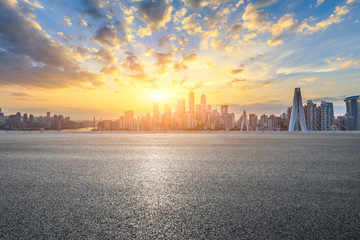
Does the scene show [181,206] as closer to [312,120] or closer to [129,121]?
[312,120]

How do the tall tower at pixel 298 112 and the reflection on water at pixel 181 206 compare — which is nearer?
the reflection on water at pixel 181 206

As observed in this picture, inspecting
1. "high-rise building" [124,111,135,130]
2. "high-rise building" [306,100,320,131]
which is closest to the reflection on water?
"high-rise building" [306,100,320,131]

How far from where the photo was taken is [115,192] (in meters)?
4.50

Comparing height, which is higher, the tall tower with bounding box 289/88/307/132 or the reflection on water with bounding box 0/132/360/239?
the tall tower with bounding box 289/88/307/132

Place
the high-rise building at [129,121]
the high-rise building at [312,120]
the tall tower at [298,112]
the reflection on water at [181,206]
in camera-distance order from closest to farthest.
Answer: the reflection on water at [181,206], the tall tower at [298,112], the high-rise building at [312,120], the high-rise building at [129,121]

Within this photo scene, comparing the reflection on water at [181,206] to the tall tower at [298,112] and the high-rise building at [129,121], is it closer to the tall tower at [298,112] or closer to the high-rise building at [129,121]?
the tall tower at [298,112]

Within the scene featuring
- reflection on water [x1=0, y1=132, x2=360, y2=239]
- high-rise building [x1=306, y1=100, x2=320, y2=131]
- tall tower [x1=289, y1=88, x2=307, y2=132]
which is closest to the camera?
reflection on water [x1=0, y1=132, x2=360, y2=239]

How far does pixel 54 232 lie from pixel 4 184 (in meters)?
3.90

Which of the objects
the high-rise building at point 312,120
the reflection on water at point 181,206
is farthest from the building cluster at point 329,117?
the reflection on water at point 181,206

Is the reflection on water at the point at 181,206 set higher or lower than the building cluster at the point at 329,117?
lower

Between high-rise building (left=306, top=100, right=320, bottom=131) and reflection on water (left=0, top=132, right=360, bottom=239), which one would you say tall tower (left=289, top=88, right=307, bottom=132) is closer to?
high-rise building (left=306, top=100, right=320, bottom=131)

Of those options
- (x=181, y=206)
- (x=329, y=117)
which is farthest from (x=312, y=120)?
(x=181, y=206)

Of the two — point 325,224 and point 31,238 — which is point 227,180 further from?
point 31,238

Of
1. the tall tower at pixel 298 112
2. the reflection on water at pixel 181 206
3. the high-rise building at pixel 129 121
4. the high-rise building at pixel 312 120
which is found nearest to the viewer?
the reflection on water at pixel 181 206
